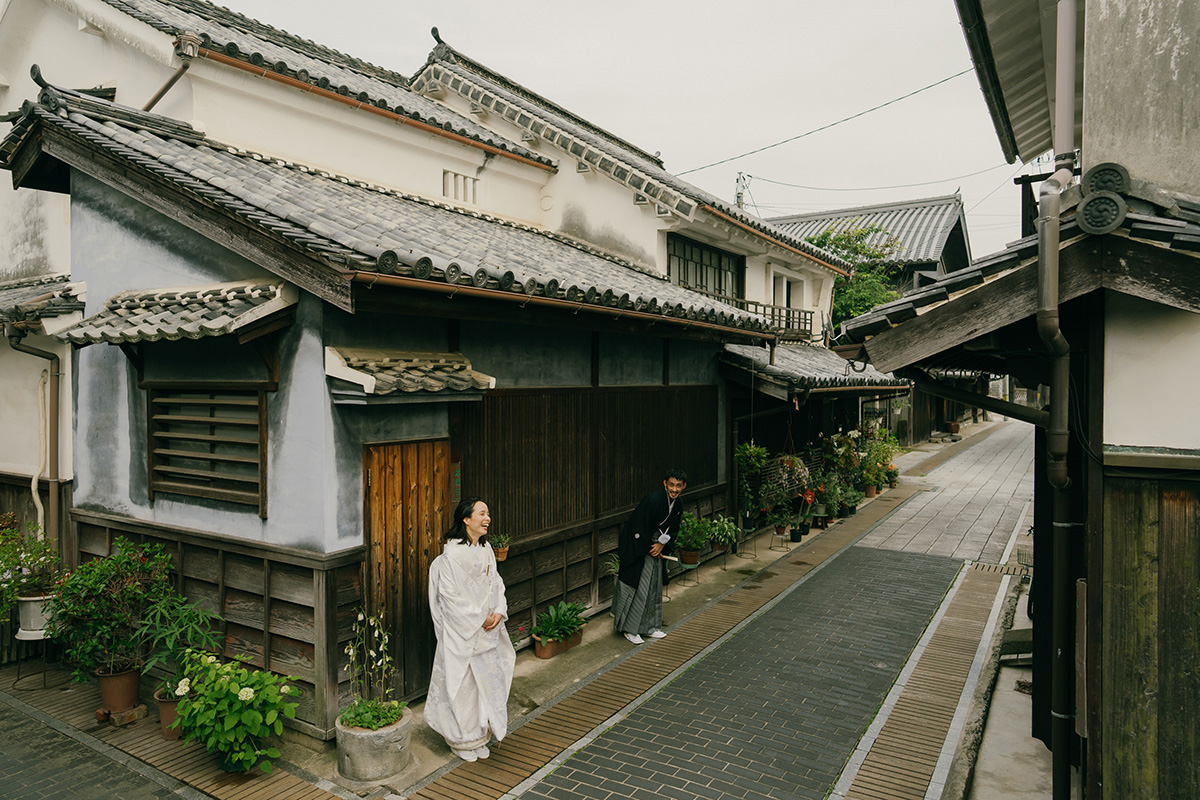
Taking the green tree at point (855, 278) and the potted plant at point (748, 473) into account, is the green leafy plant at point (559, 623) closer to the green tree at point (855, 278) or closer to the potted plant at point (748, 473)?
the potted plant at point (748, 473)

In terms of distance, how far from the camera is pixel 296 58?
12.2 meters

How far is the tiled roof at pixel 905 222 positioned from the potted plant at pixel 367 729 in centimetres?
2807

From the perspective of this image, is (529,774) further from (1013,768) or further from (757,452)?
(757,452)

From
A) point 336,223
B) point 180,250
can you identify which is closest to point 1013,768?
point 336,223

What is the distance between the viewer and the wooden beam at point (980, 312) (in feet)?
13.8

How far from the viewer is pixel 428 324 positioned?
739 centimetres

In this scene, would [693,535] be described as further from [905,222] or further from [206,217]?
[905,222]

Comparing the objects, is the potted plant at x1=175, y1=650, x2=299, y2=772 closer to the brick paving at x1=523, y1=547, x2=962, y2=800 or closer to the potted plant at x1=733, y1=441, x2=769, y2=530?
the brick paving at x1=523, y1=547, x2=962, y2=800

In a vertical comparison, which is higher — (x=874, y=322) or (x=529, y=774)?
(x=874, y=322)

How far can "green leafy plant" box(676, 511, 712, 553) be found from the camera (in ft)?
38.4

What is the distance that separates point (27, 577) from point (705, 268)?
13368mm

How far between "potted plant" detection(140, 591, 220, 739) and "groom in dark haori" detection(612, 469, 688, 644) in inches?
191

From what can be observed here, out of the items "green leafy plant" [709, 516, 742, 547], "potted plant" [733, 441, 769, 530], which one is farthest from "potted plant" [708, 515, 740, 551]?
"potted plant" [733, 441, 769, 530]

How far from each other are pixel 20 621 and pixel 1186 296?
11456 mm
